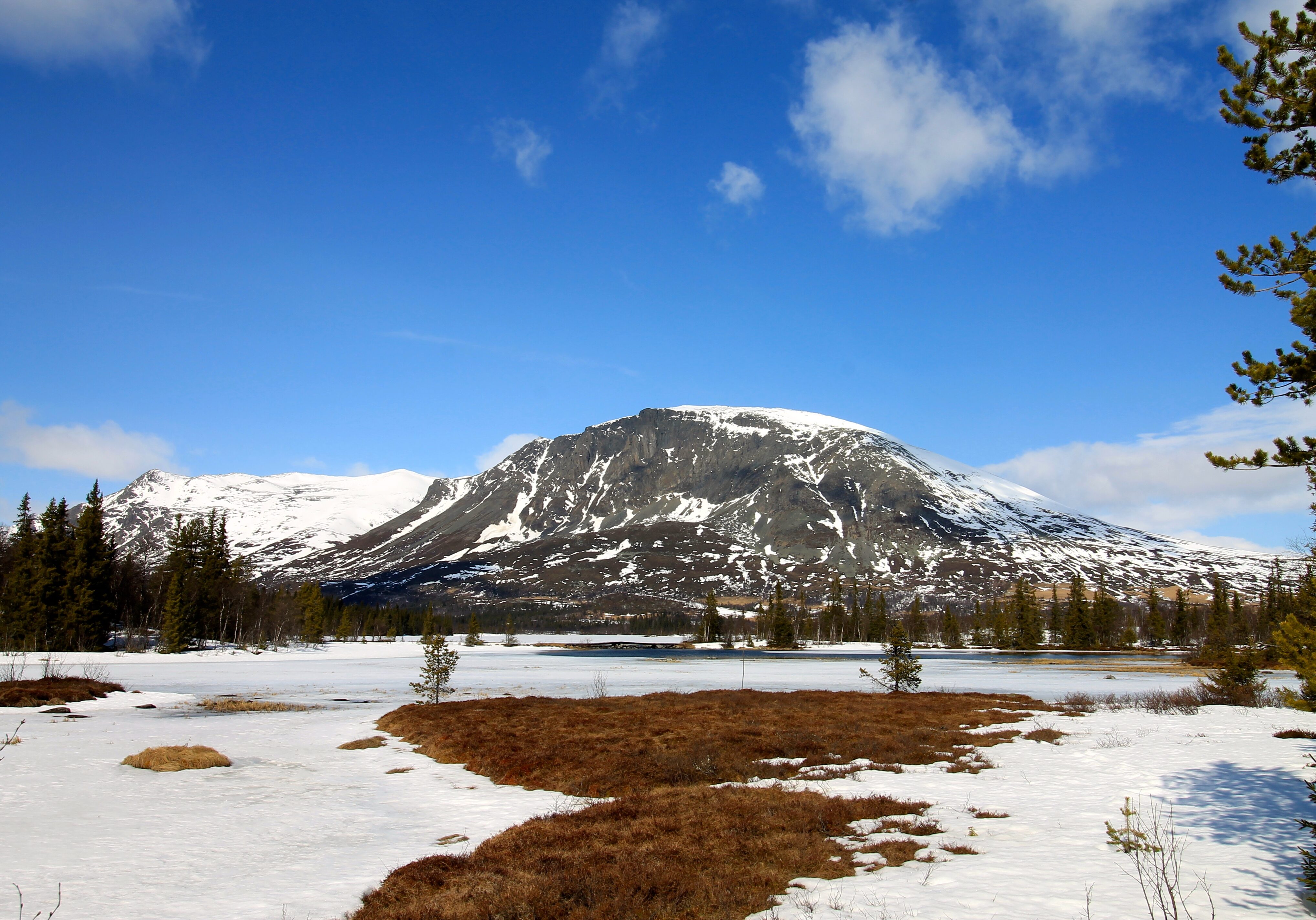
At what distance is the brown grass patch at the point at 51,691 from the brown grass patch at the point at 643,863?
36.4 metres

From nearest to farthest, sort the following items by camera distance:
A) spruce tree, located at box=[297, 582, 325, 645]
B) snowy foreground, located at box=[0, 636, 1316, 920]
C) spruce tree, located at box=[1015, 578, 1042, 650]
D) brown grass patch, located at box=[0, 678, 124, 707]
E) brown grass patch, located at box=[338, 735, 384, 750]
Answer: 1. snowy foreground, located at box=[0, 636, 1316, 920]
2. brown grass patch, located at box=[338, 735, 384, 750]
3. brown grass patch, located at box=[0, 678, 124, 707]
4. spruce tree, located at box=[297, 582, 325, 645]
5. spruce tree, located at box=[1015, 578, 1042, 650]

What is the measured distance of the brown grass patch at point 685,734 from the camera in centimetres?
2208

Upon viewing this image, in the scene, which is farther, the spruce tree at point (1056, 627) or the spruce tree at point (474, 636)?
the spruce tree at point (1056, 627)

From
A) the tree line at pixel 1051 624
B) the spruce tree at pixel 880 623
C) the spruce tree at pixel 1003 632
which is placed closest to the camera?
the tree line at pixel 1051 624

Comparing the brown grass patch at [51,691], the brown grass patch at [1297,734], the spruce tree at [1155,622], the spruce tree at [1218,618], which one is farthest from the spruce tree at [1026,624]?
the brown grass patch at [51,691]

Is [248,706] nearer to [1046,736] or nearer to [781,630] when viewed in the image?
[1046,736]

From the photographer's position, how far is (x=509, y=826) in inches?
666

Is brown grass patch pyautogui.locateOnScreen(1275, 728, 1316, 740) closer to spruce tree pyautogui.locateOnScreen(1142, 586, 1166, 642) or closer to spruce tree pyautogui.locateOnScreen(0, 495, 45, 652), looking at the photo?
spruce tree pyautogui.locateOnScreen(0, 495, 45, 652)

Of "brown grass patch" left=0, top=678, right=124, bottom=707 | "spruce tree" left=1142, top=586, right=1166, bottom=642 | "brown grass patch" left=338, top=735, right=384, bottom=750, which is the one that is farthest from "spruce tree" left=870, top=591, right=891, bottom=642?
"brown grass patch" left=338, top=735, right=384, bottom=750

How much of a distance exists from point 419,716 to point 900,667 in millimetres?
27433

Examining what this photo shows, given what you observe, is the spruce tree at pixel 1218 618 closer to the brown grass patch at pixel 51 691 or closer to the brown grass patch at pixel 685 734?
the brown grass patch at pixel 685 734

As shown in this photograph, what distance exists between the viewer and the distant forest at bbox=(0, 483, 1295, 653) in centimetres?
8212

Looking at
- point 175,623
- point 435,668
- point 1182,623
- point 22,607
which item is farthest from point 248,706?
point 1182,623

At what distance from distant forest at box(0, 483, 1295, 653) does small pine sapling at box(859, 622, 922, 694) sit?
6.00 feet
